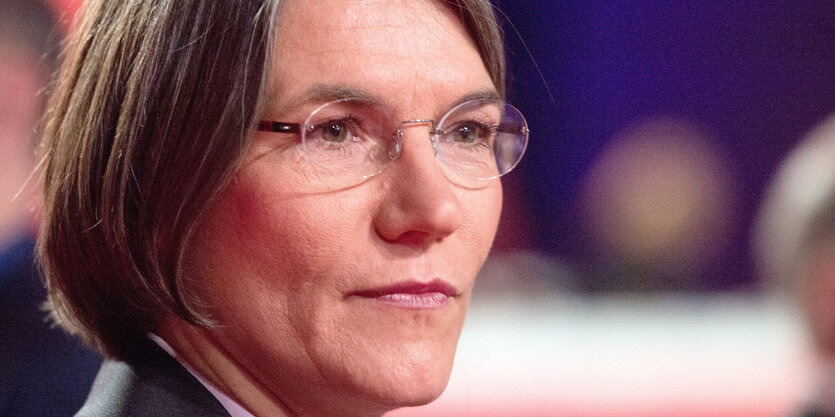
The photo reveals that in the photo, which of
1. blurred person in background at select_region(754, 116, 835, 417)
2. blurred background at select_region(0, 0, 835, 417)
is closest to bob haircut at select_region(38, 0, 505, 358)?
blurred person in background at select_region(754, 116, 835, 417)

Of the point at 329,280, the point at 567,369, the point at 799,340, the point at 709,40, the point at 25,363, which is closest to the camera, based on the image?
the point at 329,280

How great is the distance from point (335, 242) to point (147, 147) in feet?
1.13

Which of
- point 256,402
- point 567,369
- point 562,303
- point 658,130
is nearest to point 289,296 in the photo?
point 256,402

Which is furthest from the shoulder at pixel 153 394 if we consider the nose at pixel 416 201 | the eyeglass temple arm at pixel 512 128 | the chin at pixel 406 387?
the eyeglass temple arm at pixel 512 128

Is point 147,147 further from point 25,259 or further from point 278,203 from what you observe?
point 25,259

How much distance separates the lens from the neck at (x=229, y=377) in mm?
1467

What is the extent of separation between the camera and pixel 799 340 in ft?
8.43

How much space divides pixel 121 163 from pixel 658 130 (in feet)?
12.7

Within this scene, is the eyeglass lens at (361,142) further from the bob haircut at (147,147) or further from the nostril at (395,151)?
the bob haircut at (147,147)

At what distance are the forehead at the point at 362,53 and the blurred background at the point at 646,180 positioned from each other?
281 cm

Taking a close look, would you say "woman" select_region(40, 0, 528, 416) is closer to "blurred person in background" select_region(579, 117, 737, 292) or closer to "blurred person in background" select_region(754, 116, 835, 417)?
"blurred person in background" select_region(754, 116, 835, 417)

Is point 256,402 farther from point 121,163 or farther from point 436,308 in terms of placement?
point 121,163

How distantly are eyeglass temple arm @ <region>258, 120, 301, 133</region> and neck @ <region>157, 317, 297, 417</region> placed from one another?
1.22 ft

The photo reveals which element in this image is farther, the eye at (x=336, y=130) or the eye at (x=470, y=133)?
the eye at (x=470, y=133)
